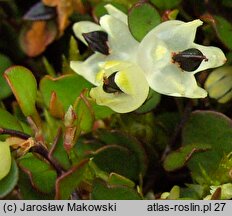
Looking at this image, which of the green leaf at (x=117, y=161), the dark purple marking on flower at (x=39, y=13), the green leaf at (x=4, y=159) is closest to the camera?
the green leaf at (x=4, y=159)

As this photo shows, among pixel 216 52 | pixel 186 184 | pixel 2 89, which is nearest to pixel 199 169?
pixel 186 184

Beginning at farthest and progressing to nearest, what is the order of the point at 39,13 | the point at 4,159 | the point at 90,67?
the point at 39,13, the point at 90,67, the point at 4,159

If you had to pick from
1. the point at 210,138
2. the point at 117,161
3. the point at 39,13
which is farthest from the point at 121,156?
the point at 39,13

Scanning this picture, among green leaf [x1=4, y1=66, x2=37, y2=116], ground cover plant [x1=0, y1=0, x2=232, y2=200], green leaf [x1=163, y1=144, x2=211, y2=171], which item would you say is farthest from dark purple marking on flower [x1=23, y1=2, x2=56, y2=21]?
green leaf [x1=163, y1=144, x2=211, y2=171]

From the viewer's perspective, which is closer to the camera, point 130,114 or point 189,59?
point 189,59

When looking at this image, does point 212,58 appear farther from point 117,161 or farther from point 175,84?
point 117,161

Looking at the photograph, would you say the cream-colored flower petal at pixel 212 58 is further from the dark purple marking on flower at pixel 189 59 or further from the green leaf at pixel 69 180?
the green leaf at pixel 69 180

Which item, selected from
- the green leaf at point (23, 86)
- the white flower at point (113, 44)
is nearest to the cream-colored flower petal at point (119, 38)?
the white flower at point (113, 44)
